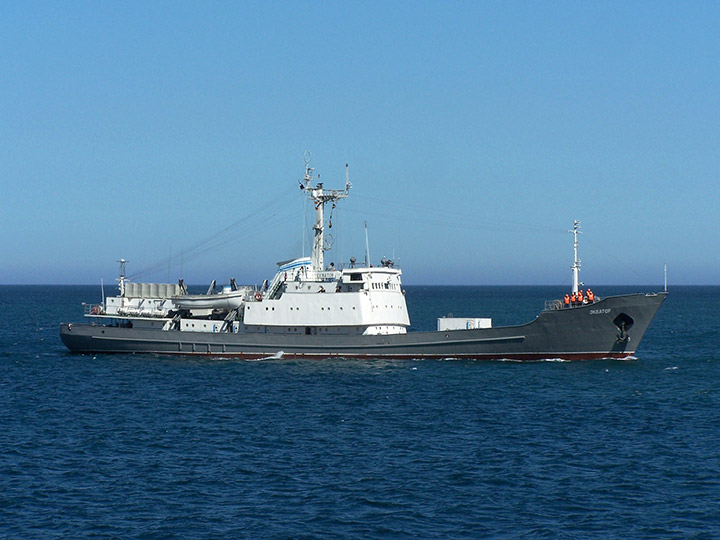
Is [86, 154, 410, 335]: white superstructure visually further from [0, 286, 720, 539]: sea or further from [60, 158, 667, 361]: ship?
[0, 286, 720, 539]: sea

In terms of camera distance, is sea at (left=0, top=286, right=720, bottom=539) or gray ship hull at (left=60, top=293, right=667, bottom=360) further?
gray ship hull at (left=60, top=293, right=667, bottom=360)

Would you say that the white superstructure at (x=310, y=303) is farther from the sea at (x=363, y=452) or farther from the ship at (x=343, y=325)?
the sea at (x=363, y=452)

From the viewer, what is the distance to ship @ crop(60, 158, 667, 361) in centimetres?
4956

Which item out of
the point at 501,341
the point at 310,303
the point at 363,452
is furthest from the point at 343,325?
the point at 363,452

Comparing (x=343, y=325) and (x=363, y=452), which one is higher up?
(x=343, y=325)

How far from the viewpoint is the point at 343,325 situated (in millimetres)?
51625

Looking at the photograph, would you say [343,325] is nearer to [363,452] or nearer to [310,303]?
[310,303]

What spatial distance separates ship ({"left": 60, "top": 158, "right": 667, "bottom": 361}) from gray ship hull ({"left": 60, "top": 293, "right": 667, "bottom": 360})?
0.06m

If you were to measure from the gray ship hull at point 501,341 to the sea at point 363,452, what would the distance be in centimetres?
148

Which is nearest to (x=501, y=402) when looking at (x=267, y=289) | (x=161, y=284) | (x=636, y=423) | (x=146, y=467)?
(x=636, y=423)

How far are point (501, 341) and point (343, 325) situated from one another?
382 inches

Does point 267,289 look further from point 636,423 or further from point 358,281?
point 636,423

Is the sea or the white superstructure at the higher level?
the white superstructure

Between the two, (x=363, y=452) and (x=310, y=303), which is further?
(x=310, y=303)
